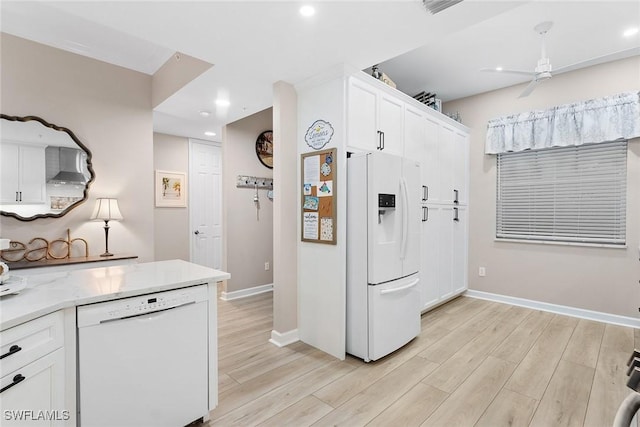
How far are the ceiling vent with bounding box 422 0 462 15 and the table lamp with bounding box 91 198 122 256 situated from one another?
3411 mm

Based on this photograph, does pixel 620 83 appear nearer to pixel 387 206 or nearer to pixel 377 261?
pixel 387 206

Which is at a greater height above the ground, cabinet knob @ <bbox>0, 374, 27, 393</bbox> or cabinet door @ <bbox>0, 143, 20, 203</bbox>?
cabinet door @ <bbox>0, 143, 20, 203</bbox>

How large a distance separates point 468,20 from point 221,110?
2.81m

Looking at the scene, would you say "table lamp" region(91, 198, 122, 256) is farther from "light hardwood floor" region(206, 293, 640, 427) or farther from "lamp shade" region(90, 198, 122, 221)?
"light hardwood floor" region(206, 293, 640, 427)

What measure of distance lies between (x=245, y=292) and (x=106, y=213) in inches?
81.1

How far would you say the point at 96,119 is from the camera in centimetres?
333

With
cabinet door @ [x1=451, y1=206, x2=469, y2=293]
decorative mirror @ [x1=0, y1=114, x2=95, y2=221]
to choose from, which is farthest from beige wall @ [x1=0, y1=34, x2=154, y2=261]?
cabinet door @ [x1=451, y1=206, x2=469, y2=293]

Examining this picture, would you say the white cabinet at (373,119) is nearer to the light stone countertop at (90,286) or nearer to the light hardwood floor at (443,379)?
the light stone countertop at (90,286)

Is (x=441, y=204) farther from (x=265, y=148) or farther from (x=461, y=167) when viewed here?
(x=265, y=148)

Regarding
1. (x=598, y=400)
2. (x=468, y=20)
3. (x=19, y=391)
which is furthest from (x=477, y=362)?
(x=19, y=391)

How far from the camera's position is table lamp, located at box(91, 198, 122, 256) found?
3.19 meters

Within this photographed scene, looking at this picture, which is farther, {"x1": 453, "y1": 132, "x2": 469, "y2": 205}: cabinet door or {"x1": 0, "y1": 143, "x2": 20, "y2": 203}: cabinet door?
{"x1": 453, "y1": 132, "x2": 469, "y2": 205}: cabinet door

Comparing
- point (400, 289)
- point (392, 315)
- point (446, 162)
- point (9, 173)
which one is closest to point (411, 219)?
point (400, 289)

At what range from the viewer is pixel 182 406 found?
1653 mm
